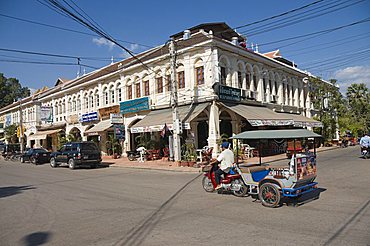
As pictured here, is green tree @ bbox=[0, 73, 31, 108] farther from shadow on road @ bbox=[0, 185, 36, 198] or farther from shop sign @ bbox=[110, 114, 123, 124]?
shadow on road @ bbox=[0, 185, 36, 198]

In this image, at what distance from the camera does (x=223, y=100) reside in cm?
2117

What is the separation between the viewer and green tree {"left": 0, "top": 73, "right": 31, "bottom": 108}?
74.7 meters

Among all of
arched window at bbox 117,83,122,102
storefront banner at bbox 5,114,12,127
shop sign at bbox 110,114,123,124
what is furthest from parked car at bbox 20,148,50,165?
storefront banner at bbox 5,114,12,127

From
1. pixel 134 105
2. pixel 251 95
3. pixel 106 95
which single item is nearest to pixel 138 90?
pixel 134 105

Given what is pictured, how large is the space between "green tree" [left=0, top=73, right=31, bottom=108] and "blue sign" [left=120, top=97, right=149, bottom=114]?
5972cm

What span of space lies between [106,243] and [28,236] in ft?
5.72

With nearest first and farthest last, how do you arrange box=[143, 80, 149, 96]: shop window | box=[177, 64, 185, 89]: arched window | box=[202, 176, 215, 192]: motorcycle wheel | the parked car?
box=[202, 176, 215, 192]: motorcycle wheel, box=[177, 64, 185, 89]: arched window, box=[143, 80, 149, 96]: shop window, the parked car

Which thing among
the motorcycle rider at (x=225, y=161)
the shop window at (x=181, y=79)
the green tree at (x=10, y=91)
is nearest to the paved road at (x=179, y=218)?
the motorcycle rider at (x=225, y=161)

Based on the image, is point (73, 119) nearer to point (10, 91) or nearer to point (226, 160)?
point (226, 160)

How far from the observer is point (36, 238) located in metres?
5.79

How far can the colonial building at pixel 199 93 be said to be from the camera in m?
21.2

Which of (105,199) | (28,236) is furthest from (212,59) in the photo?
(28,236)

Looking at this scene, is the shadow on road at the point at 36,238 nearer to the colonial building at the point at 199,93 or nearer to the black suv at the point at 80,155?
the colonial building at the point at 199,93

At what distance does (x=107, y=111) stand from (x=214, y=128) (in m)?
13.7
